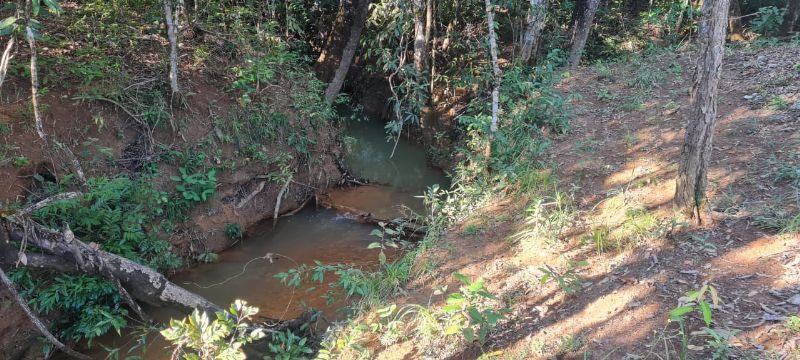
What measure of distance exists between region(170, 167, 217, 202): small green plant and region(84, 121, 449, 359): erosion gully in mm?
809

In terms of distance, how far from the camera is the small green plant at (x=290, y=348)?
385 cm

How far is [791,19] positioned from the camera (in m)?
8.70

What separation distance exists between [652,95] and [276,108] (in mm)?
5661

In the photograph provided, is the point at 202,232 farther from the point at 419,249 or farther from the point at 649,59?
the point at 649,59

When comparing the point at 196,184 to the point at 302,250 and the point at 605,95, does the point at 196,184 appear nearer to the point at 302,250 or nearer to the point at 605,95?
the point at 302,250

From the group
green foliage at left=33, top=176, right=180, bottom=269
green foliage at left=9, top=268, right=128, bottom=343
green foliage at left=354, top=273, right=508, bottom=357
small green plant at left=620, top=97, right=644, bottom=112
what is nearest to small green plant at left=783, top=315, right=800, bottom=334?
green foliage at left=354, top=273, right=508, bottom=357

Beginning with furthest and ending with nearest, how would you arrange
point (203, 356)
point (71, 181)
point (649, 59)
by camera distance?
point (649, 59)
point (71, 181)
point (203, 356)

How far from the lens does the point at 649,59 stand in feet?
28.5

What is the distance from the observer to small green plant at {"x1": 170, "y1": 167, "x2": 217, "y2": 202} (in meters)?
5.77

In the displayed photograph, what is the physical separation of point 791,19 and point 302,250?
9.63 meters

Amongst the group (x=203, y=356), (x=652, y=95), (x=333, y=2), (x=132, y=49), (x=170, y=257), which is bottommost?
(x=170, y=257)

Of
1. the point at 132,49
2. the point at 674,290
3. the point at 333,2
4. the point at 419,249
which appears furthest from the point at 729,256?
the point at 333,2

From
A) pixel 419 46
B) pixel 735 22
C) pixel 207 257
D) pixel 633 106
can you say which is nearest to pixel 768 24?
pixel 735 22

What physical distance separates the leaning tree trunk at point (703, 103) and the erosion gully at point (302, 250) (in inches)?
128
